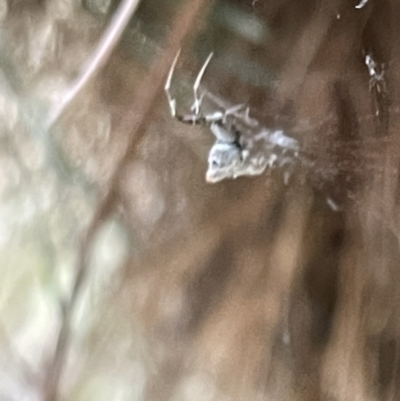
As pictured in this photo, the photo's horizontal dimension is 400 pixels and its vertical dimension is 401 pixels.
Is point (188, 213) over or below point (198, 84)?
below

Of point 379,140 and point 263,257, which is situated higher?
point 379,140

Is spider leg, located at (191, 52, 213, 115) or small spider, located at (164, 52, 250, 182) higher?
spider leg, located at (191, 52, 213, 115)

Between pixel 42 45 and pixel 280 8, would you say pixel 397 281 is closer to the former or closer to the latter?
pixel 280 8

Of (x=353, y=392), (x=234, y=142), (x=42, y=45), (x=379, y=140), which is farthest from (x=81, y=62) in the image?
(x=353, y=392)
